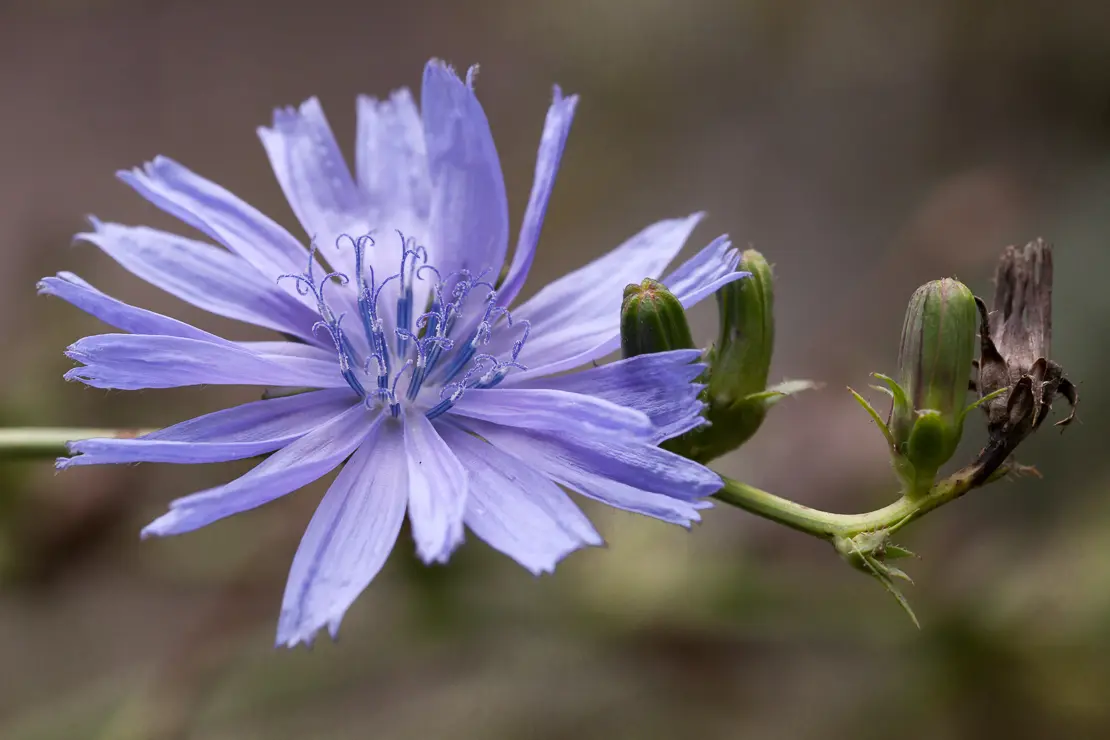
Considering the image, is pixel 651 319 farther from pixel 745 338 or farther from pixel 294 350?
pixel 294 350

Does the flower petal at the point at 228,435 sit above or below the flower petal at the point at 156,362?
below

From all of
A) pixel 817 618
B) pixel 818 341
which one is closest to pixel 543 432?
pixel 817 618

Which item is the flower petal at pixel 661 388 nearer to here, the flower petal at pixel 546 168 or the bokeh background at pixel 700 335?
the flower petal at pixel 546 168

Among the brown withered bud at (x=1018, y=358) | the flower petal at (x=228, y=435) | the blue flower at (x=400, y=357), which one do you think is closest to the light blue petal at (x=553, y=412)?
the blue flower at (x=400, y=357)

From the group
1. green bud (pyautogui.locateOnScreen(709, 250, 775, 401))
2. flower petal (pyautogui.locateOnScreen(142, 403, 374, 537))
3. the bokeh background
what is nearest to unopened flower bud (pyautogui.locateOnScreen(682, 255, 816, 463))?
green bud (pyautogui.locateOnScreen(709, 250, 775, 401))

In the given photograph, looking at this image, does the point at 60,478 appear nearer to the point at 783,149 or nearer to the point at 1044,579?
the point at 1044,579
